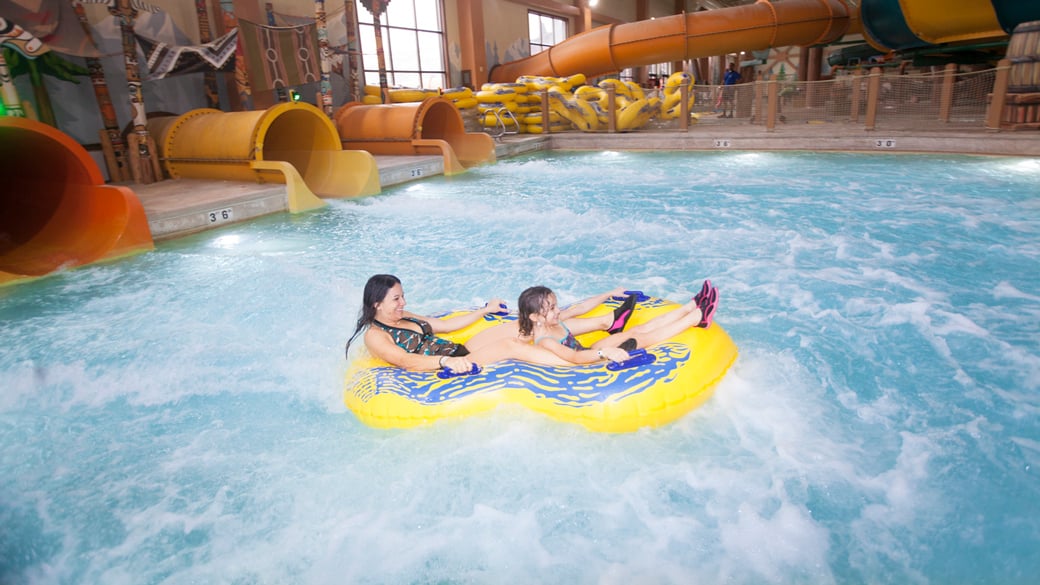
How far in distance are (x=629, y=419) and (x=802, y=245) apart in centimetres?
328

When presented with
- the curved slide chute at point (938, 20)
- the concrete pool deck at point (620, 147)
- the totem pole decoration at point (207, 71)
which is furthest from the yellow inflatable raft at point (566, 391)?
the curved slide chute at point (938, 20)

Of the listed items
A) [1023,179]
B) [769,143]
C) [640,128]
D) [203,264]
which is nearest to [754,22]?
[640,128]

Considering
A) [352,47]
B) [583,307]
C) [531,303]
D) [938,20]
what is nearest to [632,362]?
[531,303]

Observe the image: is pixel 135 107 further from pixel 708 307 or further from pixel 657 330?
pixel 708 307

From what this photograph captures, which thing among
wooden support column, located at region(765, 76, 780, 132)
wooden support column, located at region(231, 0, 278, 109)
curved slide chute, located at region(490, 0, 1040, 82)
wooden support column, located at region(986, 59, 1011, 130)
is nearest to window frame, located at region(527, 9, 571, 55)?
curved slide chute, located at region(490, 0, 1040, 82)

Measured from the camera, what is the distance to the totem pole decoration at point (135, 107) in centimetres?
701

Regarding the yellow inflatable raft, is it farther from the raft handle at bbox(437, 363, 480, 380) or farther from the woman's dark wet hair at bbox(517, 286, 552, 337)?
the woman's dark wet hair at bbox(517, 286, 552, 337)

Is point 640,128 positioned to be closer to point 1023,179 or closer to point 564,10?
point 1023,179

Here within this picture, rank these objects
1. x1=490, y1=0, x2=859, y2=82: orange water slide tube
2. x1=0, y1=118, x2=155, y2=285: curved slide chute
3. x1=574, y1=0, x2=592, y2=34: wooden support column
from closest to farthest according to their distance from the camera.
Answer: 1. x1=0, y1=118, x2=155, y2=285: curved slide chute
2. x1=490, y1=0, x2=859, y2=82: orange water slide tube
3. x1=574, y1=0, x2=592, y2=34: wooden support column

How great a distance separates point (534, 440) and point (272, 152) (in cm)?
750

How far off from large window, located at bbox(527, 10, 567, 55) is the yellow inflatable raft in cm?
1693

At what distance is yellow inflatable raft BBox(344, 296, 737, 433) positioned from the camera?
7.96ft

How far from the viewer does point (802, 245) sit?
16.4ft

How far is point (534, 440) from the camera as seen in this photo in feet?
8.08
